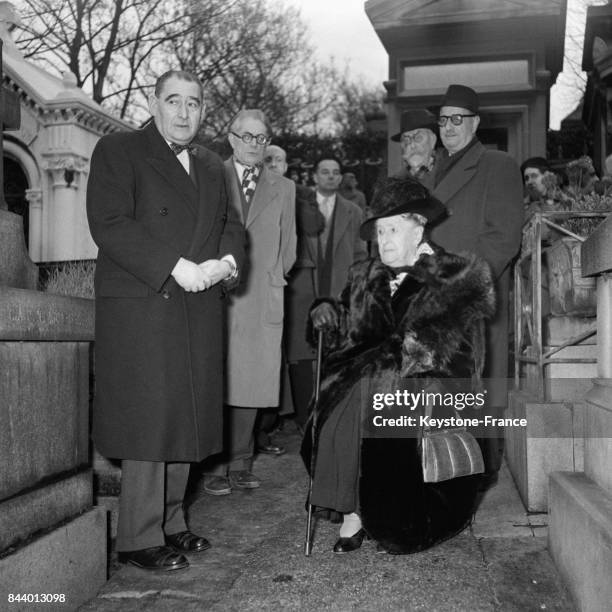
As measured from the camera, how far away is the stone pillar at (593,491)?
265cm

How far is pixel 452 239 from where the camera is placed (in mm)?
4695

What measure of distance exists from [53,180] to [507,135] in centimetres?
1469

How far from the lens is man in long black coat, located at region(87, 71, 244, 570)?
3.35 m

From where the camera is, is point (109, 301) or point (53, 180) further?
point (53, 180)

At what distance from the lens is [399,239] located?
12.9 ft

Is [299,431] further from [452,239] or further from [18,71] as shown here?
[18,71]

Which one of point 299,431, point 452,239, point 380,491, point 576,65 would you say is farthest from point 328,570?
point 576,65

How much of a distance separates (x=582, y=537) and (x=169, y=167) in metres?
2.27

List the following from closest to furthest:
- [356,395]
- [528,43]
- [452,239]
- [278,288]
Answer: [356,395] → [452,239] → [278,288] → [528,43]

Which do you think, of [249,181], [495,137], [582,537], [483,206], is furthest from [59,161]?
[582,537]

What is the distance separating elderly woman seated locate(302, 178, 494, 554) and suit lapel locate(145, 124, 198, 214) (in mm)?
930

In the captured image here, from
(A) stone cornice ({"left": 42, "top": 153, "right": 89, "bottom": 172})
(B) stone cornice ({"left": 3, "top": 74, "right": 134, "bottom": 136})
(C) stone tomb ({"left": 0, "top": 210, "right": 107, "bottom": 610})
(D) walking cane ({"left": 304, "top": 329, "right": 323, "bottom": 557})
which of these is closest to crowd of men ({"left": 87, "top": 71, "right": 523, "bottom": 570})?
(C) stone tomb ({"left": 0, "top": 210, "right": 107, "bottom": 610})

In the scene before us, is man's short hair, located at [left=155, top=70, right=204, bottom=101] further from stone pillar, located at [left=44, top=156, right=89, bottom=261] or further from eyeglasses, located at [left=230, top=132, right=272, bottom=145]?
stone pillar, located at [left=44, top=156, right=89, bottom=261]

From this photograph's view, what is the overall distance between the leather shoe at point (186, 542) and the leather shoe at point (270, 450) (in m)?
2.22
